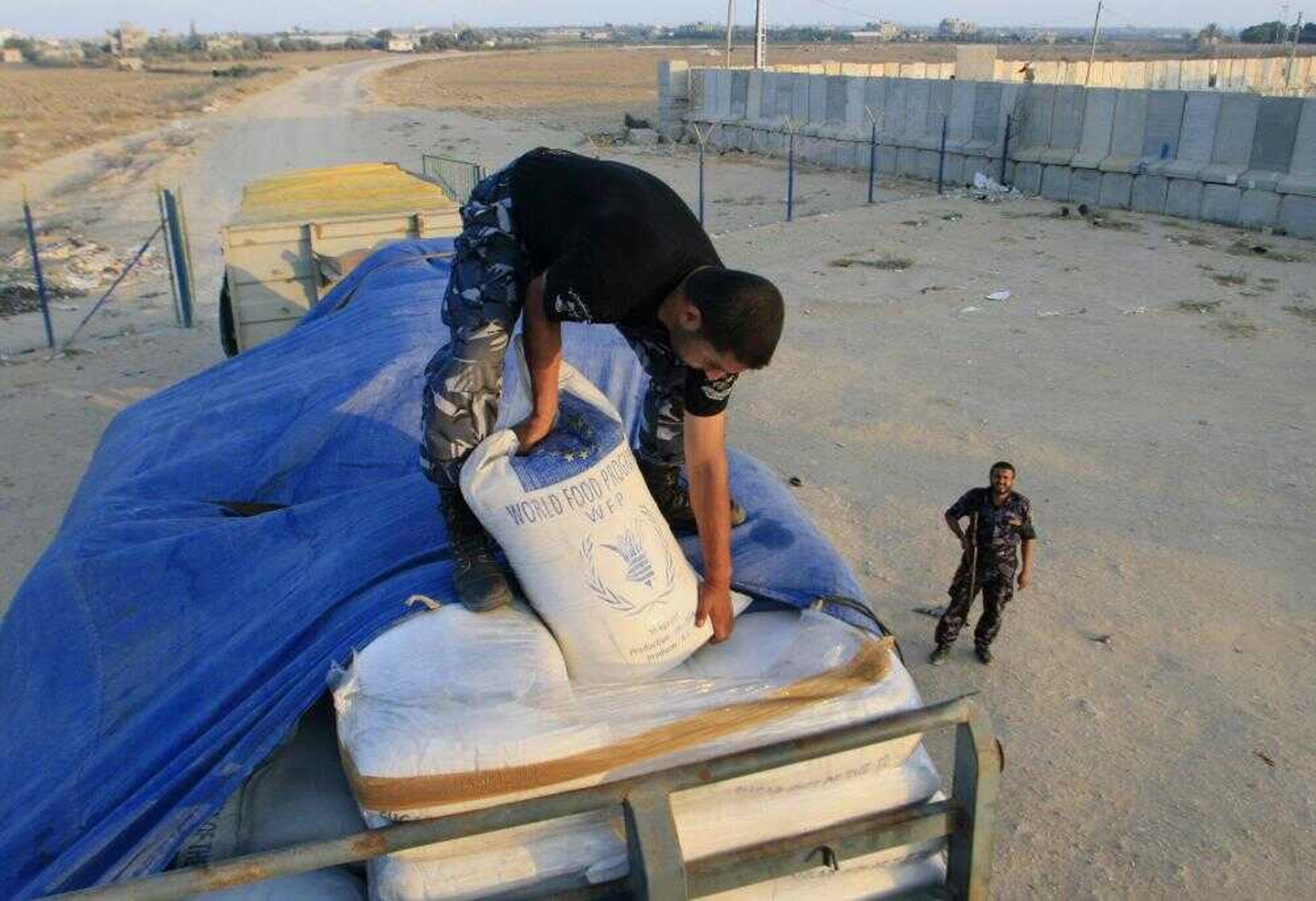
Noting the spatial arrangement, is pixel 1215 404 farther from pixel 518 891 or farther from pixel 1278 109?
pixel 1278 109

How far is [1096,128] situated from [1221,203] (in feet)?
7.63

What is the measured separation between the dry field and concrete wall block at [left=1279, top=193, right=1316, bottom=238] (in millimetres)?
23593

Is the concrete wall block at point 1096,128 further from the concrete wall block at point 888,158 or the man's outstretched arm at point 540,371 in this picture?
the man's outstretched arm at point 540,371

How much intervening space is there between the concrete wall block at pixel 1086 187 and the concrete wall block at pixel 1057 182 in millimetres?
48

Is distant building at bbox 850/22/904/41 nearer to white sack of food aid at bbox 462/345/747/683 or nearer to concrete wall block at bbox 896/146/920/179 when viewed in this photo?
concrete wall block at bbox 896/146/920/179

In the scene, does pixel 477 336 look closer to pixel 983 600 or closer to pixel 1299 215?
pixel 983 600

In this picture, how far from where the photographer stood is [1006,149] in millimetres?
15727

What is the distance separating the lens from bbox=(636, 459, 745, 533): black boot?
3.13 metres

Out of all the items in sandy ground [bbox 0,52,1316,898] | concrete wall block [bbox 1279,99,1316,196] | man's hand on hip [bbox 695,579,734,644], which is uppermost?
concrete wall block [bbox 1279,99,1316,196]

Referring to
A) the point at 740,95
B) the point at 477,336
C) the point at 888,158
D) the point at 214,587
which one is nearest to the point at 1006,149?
the point at 888,158

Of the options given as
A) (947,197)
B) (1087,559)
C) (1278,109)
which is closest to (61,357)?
(1087,559)

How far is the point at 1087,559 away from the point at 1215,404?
281cm

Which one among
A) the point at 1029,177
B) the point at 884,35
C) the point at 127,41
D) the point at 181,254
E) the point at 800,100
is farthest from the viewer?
the point at 884,35

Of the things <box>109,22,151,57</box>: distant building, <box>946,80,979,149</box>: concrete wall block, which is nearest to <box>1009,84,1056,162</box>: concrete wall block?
<box>946,80,979,149</box>: concrete wall block
